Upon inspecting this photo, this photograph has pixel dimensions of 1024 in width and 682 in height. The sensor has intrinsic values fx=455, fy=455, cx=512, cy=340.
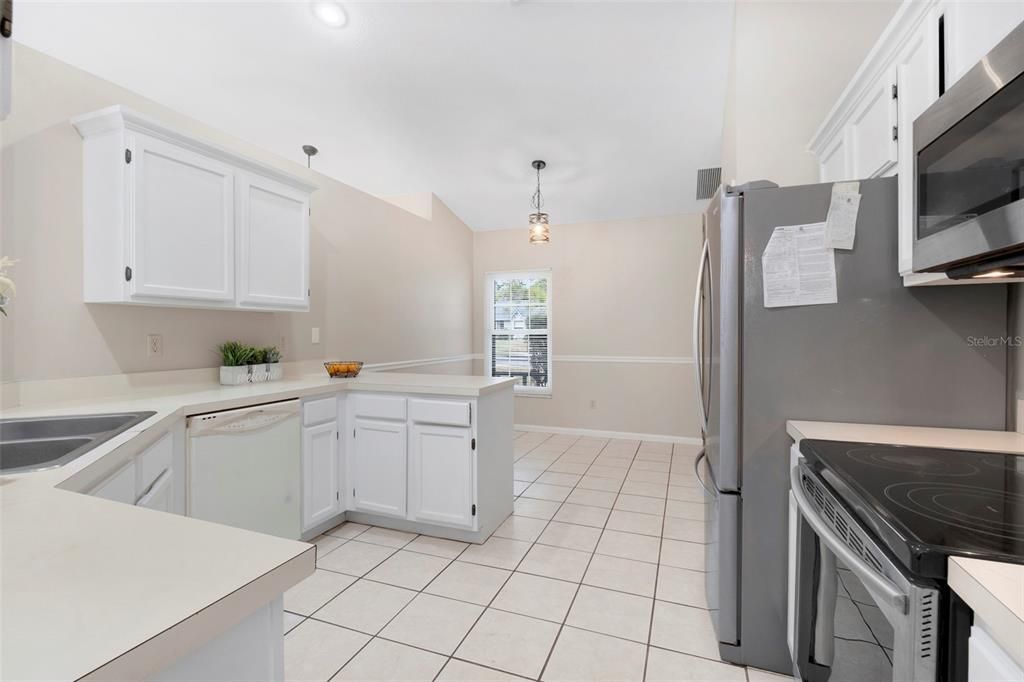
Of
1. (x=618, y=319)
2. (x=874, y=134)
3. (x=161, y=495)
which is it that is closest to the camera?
(x=161, y=495)

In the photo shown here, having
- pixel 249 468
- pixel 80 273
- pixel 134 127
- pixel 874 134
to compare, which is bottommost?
pixel 249 468

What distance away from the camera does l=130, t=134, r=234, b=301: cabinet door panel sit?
200 centimetres

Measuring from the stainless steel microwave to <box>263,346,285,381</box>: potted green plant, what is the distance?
3038 mm

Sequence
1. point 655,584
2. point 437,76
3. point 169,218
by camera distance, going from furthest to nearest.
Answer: point 437,76 → point 655,584 → point 169,218

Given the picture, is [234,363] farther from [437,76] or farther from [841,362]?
[841,362]

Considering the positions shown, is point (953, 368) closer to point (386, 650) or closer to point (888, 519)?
point (888, 519)

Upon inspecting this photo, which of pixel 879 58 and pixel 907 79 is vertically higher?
pixel 879 58

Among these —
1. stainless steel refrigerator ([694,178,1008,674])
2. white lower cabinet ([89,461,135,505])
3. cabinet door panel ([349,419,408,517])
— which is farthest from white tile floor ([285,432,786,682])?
white lower cabinet ([89,461,135,505])

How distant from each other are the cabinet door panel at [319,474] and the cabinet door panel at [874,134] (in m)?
2.87

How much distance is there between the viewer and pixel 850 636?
1055 millimetres

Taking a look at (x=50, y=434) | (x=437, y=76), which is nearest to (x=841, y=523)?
(x=50, y=434)

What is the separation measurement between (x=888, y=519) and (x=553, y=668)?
1288mm

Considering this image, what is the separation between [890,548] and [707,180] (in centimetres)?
409

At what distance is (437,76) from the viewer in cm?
321
